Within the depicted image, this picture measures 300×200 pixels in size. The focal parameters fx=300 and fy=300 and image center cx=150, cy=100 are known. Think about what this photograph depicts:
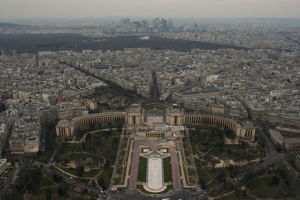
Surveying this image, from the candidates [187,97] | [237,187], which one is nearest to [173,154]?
[237,187]

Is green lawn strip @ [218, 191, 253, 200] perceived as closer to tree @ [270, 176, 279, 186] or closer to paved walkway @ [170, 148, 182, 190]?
tree @ [270, 176, 279, 186]

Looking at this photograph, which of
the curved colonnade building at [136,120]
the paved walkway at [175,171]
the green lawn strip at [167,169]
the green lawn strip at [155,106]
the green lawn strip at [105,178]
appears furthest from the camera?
the green lawn strip at [155,106]

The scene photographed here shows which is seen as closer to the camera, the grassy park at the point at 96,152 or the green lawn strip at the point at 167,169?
the green lawn strip at the point at 167,169

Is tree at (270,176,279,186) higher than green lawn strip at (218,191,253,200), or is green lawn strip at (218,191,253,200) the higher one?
tree at (270,176,279,186)

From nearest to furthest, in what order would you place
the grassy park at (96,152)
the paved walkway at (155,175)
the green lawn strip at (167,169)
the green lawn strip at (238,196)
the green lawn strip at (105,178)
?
the green lawn strip at (238,196)
the green lawn strip at (105,178)
the paved walkway at (155,175)
the green lawn strip at (167,169)
the grassy park at (96,152)

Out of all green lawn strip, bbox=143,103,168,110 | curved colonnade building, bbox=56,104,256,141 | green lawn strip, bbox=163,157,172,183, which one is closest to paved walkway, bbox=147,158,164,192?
green lawn strip, bbox=163,157,172,183

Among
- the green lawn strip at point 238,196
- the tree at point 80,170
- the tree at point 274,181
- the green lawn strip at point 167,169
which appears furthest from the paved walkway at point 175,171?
the tree at point 80,170

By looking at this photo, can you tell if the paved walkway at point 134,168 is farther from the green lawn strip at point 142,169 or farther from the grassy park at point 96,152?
the grassy park at point 96,152
